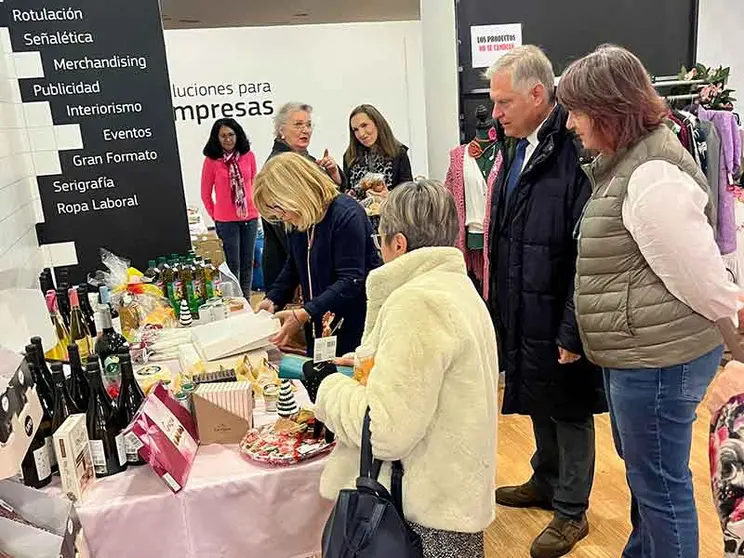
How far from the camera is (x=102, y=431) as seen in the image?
1587mm

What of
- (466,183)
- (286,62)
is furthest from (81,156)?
(286,62)

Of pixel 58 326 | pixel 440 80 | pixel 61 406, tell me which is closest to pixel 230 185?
pixel 440 80

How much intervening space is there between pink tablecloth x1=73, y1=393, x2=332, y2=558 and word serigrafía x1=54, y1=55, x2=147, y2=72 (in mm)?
A: 2296

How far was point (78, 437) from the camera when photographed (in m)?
1.43

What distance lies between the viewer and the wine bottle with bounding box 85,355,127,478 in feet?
5.04

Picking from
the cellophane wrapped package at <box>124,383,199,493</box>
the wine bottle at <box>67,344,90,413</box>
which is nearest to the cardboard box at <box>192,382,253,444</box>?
the cellophane wrapped package at <box>124,383,199,493</box>

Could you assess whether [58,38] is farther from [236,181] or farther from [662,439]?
[662,439]

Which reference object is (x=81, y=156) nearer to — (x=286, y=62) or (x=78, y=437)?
(x=78, y=437)

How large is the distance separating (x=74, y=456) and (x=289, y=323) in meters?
1.00

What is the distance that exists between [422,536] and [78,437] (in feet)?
2.45

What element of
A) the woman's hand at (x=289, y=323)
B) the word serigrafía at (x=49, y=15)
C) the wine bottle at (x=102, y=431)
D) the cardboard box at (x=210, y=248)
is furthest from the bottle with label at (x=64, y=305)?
the cardboard box at (x=210, y=248)

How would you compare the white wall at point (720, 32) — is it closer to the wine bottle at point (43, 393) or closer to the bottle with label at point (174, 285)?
the bottle with label at point (174, 285)

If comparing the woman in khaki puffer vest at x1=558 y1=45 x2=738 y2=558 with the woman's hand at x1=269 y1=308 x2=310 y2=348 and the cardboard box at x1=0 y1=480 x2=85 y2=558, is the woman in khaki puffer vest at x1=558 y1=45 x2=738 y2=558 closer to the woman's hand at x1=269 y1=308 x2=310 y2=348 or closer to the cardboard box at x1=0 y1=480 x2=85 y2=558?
the woman's hand at x1=269 y1=308 x2=310 y2=348

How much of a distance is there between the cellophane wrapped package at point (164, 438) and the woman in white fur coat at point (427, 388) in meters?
0.31
